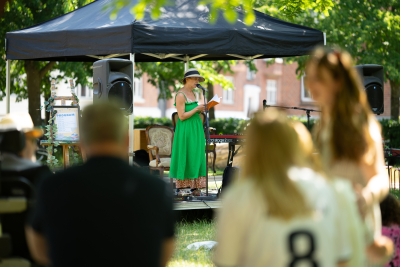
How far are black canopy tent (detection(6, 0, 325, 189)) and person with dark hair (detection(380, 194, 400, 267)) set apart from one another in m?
4.06

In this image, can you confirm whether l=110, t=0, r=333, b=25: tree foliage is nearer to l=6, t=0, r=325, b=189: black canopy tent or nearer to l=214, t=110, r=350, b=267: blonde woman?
l=6, t=0, r=325, b=189: black canopy tent

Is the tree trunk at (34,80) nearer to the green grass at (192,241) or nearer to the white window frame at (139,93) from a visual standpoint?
the green grass at (192,241)

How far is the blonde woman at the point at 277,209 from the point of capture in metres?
1.71

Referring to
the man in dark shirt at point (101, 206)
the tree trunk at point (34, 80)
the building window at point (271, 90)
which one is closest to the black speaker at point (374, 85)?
the man in dark shirt at point (101, 206)

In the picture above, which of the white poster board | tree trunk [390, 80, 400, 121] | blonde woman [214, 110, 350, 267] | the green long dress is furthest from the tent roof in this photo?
tree trunk [390, 80, 400, 121]

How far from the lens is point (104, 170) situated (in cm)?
189

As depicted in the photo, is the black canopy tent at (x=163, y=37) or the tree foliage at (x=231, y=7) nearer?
the tree foliage at (x=231, y=7)

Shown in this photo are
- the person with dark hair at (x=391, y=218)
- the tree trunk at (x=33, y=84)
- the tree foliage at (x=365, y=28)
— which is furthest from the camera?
the tree foliage at (x=365, y=28)

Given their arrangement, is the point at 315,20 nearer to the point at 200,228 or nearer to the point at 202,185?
the point at 202,185

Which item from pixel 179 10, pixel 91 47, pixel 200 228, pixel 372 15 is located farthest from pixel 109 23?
pixel 372 15

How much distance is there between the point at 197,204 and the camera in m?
6.28

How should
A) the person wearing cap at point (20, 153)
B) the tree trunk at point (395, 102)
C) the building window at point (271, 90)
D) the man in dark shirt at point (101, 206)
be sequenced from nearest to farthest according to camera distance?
the man in dark shirt at point (101, 206) < the person wearing cap at point (20, 153) < the tree trunk at point (395, 102) < the building window at point (271, 90)

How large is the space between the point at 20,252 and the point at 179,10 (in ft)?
17.3

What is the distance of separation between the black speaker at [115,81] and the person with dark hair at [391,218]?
392 centimetres
